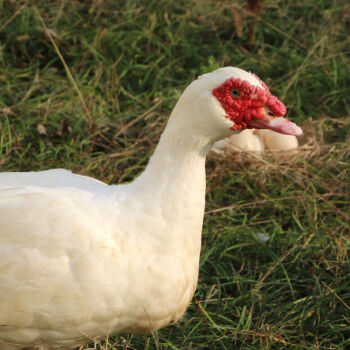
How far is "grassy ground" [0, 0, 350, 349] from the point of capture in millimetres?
3113

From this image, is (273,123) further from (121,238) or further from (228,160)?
(228,160)

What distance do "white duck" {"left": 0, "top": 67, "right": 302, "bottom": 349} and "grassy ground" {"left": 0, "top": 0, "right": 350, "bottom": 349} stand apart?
225 millimetres

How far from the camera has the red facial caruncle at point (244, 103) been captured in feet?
7.66

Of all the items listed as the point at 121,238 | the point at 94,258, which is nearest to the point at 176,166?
the point at 121,238

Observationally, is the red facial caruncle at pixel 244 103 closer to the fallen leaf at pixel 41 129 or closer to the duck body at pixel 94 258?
the duck body at pixel 94 258

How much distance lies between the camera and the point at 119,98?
4699mm

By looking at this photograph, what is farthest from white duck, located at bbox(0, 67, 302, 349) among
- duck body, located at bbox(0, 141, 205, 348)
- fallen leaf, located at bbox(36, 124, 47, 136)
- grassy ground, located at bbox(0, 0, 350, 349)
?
fallen leaf, located at bbox(36, 124, 47, 136)

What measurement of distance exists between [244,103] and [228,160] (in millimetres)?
1687

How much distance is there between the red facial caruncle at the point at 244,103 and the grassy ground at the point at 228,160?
85 centimetres

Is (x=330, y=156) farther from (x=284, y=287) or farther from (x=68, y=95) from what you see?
(x=68, y=95)

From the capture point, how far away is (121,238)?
2371 millimetres

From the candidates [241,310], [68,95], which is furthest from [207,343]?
[68,95]

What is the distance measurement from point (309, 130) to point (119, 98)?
1.27 meters

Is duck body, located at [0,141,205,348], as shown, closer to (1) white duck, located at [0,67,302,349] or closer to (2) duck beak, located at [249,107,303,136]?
(1) white duck, located at [0,67,302,349]
